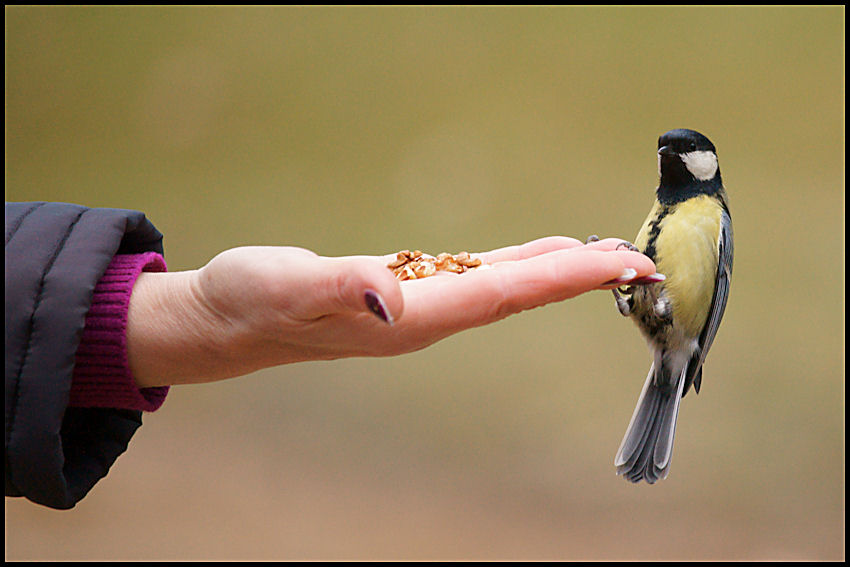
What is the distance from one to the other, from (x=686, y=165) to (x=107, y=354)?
0.89m

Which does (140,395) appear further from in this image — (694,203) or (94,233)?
(694,203)

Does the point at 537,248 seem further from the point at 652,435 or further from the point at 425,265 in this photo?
the point at 652,435

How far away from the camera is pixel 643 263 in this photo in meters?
0.81

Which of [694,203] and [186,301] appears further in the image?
[694,203]

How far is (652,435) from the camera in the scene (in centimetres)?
111

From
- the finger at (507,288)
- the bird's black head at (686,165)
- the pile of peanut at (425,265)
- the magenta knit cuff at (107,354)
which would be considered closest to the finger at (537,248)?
the pile of peanut at (425,265)

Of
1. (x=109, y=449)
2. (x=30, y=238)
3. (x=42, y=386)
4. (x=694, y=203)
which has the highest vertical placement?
(x=694, y=203)

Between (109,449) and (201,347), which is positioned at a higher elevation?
(201,347)

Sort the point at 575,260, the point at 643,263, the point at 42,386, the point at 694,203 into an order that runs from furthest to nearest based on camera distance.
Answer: the point at 694,203 < the point at 643,263 < the point at 575,260 < the point at 42,386

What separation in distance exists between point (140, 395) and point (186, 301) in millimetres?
109

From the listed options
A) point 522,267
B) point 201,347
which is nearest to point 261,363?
point 201,347

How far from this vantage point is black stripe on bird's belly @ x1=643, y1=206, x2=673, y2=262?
1086 mm

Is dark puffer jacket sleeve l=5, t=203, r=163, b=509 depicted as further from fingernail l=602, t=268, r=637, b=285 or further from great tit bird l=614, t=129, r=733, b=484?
great tit bird l=614, t=129, r=733, b=484

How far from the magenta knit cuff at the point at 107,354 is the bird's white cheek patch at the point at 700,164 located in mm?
841
